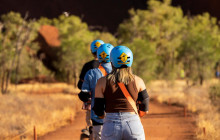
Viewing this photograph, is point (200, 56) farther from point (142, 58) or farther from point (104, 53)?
point (104, 53)

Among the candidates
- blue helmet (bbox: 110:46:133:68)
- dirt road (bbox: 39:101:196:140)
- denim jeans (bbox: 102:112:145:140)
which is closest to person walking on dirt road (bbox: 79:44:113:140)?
blue helmet (bbox: 110:46:133:68)

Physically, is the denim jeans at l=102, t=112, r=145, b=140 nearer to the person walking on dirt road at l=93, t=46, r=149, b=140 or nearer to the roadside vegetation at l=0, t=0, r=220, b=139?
the person walking on dirt road at l=93, t=46, r=149, b=140

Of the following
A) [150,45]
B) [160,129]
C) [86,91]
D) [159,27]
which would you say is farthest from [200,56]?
[86,91]

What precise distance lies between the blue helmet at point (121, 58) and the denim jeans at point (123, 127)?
56 centimetres

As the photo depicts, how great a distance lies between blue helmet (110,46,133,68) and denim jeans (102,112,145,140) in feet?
1.84

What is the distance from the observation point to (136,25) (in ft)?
173

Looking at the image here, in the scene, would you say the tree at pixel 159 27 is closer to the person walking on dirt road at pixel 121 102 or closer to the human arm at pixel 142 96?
the human arm at pixel 142 96

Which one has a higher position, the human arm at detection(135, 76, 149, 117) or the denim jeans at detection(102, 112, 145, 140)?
the human arm at detection(135, 76, 149, 117)

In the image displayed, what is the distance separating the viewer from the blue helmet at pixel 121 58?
419cm

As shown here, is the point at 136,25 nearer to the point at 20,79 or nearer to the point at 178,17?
the point at 178,17

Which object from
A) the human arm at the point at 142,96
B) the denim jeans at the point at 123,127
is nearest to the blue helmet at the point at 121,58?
the human arm at the point at 142,96

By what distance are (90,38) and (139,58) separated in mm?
22269

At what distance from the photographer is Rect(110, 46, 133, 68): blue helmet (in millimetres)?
4188

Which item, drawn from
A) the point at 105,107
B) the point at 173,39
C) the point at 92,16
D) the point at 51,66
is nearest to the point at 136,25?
the point at 173,39
